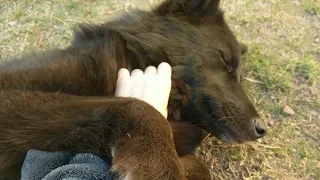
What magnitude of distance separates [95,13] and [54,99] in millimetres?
1884

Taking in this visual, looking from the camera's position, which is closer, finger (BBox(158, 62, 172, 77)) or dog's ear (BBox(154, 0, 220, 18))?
finger (BBox(158, 62, 172, 77))

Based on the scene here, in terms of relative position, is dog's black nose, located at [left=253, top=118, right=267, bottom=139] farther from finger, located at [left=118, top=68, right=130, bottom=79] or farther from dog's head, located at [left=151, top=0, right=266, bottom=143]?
finger, located at [left=118, top=68, right=130, bottom=79]

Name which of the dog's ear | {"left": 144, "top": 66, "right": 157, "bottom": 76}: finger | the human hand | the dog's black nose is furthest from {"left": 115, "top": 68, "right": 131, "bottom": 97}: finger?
the dog's black nose

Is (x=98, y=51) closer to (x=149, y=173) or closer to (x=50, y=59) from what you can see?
(x=50, y=59)

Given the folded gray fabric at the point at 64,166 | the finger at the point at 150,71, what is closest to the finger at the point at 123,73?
the finger at the point at 150,71

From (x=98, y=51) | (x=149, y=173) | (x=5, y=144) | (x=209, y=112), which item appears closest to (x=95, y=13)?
(x=98, y=51)

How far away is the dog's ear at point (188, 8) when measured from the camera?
9.17 feet

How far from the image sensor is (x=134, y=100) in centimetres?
203

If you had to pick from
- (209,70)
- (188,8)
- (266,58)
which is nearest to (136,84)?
(209,70)

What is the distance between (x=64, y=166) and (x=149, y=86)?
2.39 ft

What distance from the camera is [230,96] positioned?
265cm

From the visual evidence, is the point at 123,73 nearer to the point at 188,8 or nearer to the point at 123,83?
the point at 123,83

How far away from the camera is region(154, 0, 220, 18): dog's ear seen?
2795 mm

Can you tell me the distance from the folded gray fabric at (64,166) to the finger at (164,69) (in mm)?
750
